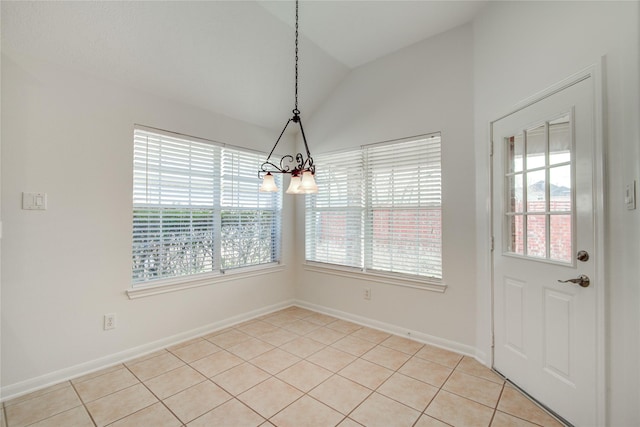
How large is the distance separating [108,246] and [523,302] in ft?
11.2

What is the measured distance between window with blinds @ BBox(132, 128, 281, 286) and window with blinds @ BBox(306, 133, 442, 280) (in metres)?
0.79

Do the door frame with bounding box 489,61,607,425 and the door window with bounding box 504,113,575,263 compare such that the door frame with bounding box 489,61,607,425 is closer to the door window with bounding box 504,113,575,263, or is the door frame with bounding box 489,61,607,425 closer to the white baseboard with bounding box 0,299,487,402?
the door window with bounding box 504,113,575,263

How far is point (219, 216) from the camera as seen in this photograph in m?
3.38

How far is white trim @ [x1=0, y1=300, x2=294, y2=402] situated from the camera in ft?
6.84

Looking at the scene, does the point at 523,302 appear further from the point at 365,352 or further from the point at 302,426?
the point at 302,426

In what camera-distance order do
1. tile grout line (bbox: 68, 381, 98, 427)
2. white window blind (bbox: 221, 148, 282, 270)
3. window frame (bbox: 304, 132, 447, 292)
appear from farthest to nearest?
white window blind (bbox: 221, 148, 282, 270) → window frame (bbox: 304, 132, 447, 292) → tile grout line (bbox: 68, 381, 98, 427)

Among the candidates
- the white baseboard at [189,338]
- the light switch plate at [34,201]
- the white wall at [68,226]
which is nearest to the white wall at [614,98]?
the white baseboard at [189,338]

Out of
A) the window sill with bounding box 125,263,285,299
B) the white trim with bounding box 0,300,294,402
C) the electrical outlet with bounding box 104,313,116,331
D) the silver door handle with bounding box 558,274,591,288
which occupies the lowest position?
the white trim with bounding box 0,300,294,402

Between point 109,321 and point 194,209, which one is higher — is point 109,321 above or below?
below

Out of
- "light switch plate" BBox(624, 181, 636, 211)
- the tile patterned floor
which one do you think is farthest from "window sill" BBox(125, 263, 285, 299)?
"light switch plate" BBox(624, 181, 636, 211)

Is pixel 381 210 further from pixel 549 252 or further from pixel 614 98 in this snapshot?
pixel 614 98

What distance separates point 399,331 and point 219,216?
242 centimetres

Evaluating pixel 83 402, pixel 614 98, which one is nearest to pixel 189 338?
pixel 83 402

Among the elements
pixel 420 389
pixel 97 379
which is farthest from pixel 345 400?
pixel 97 379
